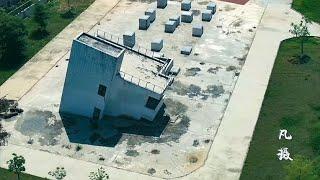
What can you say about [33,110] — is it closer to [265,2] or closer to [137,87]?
[137,87]

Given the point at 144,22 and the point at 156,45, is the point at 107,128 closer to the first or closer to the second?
the point at 156,45

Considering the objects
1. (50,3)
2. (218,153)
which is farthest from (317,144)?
(50,3)

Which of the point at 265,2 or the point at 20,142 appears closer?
the point at 20,142

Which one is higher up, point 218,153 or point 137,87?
point 137,87

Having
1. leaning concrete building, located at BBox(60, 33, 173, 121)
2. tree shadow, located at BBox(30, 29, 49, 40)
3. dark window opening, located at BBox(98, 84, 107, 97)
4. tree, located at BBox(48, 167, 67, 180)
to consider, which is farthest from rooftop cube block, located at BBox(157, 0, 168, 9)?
tree, located at BBox(48, 167, 67, 180)

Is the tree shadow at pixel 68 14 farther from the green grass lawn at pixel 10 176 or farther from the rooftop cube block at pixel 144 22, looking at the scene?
the green grass lawn at pixel 10 176
